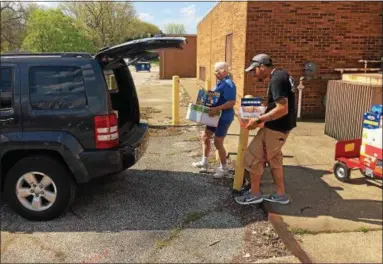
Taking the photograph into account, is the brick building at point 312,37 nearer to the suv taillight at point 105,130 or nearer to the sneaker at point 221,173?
the sneaker at point 221,173

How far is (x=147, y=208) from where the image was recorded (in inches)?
177

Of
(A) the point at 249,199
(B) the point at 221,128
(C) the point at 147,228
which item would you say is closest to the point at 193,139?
(B) the point at 221,128

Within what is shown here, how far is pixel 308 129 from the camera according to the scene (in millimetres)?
7973

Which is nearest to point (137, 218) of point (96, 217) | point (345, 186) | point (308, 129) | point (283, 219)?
point (96, 217)

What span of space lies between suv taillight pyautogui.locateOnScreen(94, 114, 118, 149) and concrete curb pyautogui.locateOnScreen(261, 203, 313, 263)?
186cm

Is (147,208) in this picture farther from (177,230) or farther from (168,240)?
(168,240)

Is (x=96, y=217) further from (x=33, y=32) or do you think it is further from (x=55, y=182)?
(x=33, y=32)

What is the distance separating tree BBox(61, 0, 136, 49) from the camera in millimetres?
40625

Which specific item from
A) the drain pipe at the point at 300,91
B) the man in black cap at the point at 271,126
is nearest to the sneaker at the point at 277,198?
the man in black cap at the point at 271,126

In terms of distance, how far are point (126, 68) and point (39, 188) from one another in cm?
201

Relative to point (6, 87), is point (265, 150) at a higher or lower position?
lower

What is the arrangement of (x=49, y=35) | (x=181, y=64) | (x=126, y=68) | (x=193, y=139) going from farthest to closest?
(x=181, y=64)
(x=49, y=35)
(x=193, y=139)
(x=126, y=68)

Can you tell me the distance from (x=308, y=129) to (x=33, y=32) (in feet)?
43.3

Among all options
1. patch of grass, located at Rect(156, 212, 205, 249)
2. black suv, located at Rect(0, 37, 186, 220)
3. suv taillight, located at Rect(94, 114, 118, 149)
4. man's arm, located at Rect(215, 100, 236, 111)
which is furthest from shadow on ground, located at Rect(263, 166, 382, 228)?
black suv, located at Rect(0, 37, 186, 220)
